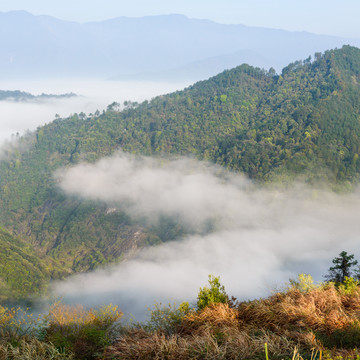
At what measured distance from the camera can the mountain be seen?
151 m

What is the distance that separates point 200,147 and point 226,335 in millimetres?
169014

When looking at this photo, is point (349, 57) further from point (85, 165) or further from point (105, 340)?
point (105, 340)

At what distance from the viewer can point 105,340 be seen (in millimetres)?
15969

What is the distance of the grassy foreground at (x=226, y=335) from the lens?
12.8m

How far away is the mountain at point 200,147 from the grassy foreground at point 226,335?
135m

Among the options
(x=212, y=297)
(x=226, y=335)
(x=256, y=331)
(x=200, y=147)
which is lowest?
(x=200, y=147)

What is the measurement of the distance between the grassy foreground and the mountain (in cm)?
13466

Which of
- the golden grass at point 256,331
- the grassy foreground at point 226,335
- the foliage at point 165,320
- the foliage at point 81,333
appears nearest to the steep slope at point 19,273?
the foliage at point 81,333

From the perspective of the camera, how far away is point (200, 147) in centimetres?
18150

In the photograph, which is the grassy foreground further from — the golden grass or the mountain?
the mountain

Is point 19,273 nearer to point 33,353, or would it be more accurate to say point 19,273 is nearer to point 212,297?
point 212,297

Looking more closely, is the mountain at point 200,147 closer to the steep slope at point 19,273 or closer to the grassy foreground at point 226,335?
the steep slope at point 19,273

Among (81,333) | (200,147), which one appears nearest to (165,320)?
(81,333)

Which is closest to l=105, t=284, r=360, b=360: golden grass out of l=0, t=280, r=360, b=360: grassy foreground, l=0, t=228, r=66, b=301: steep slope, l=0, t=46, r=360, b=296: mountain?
l=0, t=280, r=360, b=360: grassy foreground
